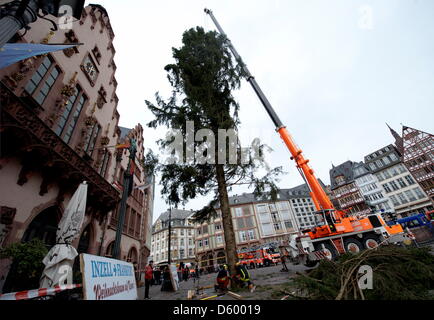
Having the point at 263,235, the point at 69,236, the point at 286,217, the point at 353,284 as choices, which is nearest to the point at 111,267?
the point at 69,236

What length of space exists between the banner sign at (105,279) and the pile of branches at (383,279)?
13.0ft

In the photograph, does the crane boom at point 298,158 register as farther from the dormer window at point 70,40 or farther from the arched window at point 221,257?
the arched window at point 221,257

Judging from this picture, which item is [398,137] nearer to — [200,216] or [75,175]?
[200,216]

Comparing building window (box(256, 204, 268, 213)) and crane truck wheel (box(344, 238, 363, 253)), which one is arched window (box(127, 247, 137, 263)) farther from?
building window (box(256, 204, 268, 213))

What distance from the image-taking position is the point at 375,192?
137 ft

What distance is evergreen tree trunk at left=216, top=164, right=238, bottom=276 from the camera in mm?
7893

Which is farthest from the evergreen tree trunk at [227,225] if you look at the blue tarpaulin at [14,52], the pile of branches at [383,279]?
the blue tarpaulin at [14,52]

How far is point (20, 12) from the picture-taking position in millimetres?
2975

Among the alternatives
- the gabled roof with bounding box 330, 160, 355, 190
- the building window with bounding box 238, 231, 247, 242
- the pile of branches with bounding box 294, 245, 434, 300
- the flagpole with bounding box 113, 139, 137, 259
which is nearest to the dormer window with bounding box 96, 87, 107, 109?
the flagpole with bounding box 113, 139, 137, 259

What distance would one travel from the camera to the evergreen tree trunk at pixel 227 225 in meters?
7.89

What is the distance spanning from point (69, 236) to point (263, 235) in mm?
47386

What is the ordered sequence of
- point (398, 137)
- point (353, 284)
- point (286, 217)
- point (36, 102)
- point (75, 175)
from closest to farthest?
1. point (353, 284)
2. point (36, 102)
3. point (75, 175)
4. point (398, 137)
5. point (286, 217)
